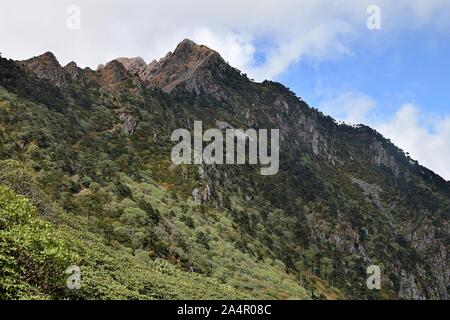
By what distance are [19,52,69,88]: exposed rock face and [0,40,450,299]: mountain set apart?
478 mm

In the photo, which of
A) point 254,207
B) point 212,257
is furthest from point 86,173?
point 254,207

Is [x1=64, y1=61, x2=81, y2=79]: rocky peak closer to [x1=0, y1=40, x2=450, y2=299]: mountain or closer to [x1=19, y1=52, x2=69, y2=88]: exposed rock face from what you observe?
[x1=0, y1=40, x2=450, y2=299]: mountain

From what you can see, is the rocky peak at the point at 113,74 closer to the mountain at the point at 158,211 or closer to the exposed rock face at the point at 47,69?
the mountain at the point at 158,211

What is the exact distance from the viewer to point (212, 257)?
8131 centimetres

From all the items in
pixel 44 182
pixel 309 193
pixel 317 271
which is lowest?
pixel 317 271

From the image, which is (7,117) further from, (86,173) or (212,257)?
(212,257)

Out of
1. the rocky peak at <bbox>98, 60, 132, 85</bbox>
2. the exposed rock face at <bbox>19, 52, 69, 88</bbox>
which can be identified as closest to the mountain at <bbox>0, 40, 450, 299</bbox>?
the exposed rock face at <bbox>19, 52, 69, 88</bbox>

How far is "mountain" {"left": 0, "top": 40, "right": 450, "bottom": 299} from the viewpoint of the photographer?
5072cm

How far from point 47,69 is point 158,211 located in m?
78.6

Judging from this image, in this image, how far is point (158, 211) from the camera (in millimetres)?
86438

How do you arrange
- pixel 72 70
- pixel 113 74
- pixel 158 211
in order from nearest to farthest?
pixel 158 211, pixel 72 70, pixel 113 74

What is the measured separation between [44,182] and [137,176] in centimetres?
2973

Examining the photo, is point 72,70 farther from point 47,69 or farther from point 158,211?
point 158,211

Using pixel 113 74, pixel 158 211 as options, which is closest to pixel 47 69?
pixel 113 74
